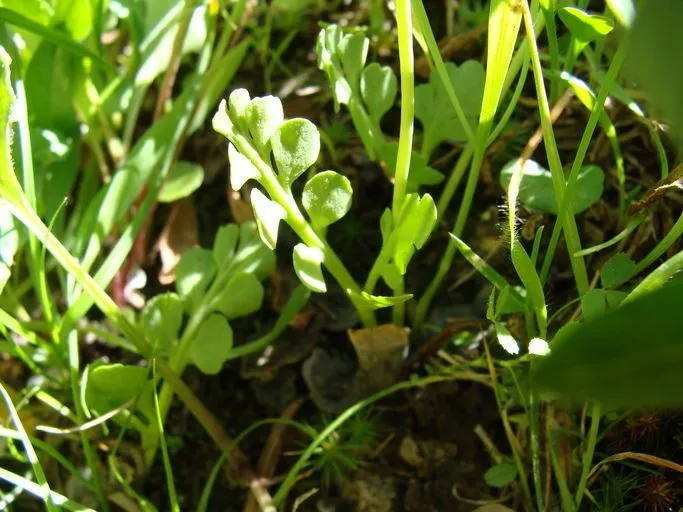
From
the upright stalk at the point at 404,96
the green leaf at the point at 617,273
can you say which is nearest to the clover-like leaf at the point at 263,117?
the upright stalk at the point at 404,96

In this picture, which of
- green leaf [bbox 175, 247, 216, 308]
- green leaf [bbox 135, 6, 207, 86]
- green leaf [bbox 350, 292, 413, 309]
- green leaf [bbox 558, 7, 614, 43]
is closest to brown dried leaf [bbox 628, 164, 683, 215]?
green leaf [bbox 558, 7, 614, 43]

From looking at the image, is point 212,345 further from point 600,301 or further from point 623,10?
point 623,10

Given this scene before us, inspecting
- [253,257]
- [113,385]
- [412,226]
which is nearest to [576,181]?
[412,226]

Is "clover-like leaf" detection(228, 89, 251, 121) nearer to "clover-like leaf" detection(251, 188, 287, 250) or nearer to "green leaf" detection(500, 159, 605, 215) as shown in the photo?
"clover-like leaf" detection(251, 188, 287, 250)

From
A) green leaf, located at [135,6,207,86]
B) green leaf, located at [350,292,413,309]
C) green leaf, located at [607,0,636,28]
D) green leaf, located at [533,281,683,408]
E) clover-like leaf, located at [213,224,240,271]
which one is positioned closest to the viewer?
green leaf, located at [533,281,683,408]

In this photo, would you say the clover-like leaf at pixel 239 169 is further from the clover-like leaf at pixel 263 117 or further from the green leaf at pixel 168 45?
the green leaf at pixel 168 45

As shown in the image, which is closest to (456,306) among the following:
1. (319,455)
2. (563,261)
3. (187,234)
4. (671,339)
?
(563,261)

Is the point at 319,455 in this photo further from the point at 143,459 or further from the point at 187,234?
the point at 187,234
